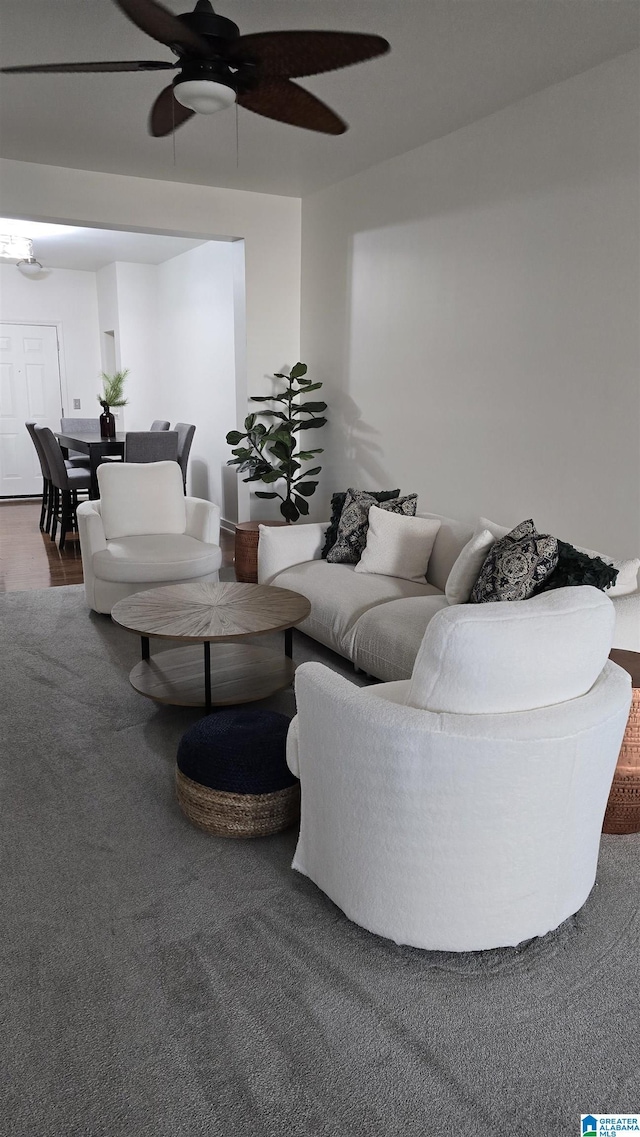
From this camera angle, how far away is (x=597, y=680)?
1.97 meters

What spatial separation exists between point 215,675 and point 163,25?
2.43 meters

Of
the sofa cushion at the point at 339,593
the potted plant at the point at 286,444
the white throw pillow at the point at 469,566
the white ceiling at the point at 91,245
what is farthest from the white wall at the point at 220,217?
the white throw pillow at the point at 469,566

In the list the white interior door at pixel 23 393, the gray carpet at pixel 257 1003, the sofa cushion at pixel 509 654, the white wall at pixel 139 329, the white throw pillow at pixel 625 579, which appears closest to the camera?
the gray carpet at pixel 257 1003

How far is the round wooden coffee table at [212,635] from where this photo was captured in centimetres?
308

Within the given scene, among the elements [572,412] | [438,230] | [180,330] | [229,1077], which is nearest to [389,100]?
[438,230]

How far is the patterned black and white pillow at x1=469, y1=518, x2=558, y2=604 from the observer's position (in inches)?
116

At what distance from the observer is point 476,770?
5.65ft

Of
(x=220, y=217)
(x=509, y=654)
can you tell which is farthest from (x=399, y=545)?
(x=220, y=217)

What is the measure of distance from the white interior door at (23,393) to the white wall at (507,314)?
5271 millimetres

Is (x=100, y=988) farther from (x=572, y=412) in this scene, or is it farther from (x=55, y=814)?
(x=572, y=412)

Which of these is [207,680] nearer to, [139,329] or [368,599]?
[368,599]

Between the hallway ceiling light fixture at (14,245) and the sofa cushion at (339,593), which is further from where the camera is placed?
the hallway ceiling light fixture at (14,245)

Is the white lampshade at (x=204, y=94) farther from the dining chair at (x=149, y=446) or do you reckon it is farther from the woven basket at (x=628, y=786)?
the dining chair at (x=149, y=446)

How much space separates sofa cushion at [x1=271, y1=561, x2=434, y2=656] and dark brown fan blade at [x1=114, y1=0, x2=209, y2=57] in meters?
2.33
